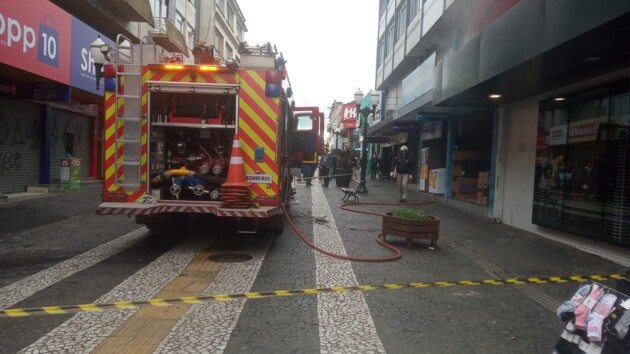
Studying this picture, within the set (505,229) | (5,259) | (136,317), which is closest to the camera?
(136,317)

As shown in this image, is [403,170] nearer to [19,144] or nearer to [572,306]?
[19,144]

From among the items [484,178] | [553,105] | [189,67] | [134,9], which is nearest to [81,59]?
[134,9]

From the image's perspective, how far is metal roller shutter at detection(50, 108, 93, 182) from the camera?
50.9 feet

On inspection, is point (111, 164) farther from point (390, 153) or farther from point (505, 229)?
point (390, 153)

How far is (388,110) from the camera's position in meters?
30.7

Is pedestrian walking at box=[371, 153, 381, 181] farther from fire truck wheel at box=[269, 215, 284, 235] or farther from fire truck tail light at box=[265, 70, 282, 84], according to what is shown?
fire truck tail light at box=[265, 70, 282, 84]

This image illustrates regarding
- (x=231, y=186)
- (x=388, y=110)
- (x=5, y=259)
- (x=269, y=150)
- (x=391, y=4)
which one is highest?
(x=391, y=4)

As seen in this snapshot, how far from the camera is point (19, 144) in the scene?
13508mm

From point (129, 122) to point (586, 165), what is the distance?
7397mm

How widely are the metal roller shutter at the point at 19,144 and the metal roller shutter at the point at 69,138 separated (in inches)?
37.3

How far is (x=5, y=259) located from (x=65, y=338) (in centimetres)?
344

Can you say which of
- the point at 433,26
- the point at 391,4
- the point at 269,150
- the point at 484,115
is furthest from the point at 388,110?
the point at 269,150

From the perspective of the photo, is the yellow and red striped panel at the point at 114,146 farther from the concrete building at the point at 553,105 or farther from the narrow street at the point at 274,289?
the concrete building at the point at 553,105

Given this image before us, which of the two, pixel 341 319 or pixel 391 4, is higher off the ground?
pixel 391 4
